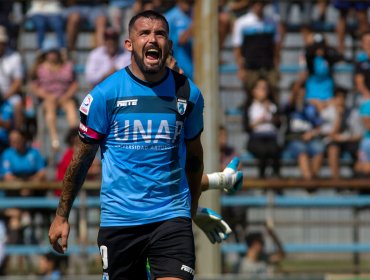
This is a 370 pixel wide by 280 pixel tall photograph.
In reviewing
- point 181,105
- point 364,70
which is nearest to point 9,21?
point 364,70

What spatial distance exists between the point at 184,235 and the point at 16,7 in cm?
742

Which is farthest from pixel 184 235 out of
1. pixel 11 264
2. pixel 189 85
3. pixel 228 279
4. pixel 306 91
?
pixel 306 91

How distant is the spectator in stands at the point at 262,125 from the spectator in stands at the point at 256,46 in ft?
0.66

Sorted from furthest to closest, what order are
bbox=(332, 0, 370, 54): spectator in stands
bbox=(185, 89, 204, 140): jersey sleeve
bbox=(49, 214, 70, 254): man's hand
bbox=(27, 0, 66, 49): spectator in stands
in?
bbox=(332, 0, 370, 54): spectator in stands
bbox=(27, 0, 66, 49): spectator in stands
bbox=(185, 89, 204, 140): jersey sleeve
bbox=(49, 214, 70, 254): man's hand

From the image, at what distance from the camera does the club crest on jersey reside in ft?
17.8

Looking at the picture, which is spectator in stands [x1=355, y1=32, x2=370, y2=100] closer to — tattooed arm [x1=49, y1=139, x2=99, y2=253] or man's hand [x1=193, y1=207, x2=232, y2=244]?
man's hand [x1=193, y1=207, x2=232, y2=244]

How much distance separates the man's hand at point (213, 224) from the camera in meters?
6.30

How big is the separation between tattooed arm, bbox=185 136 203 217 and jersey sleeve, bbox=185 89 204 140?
0.19ft

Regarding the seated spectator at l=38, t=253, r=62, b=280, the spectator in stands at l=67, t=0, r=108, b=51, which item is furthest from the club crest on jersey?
the spectator in stands at l=67, t=0, r=108, b=51

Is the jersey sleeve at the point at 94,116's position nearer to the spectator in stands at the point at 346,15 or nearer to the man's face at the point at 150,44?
the man's face at the point at 150,44

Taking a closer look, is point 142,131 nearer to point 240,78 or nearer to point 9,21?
point 240,78

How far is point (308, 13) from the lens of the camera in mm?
12617

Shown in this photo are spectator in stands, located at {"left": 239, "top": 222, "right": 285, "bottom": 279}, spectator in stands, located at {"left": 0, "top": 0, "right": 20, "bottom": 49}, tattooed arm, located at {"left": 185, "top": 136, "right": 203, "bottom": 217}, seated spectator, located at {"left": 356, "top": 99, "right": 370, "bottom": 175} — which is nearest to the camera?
tattooed arm, located at {"left": 185, "top": 136, "right": 203, "bottom": 217}

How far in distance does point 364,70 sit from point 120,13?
3203mm
